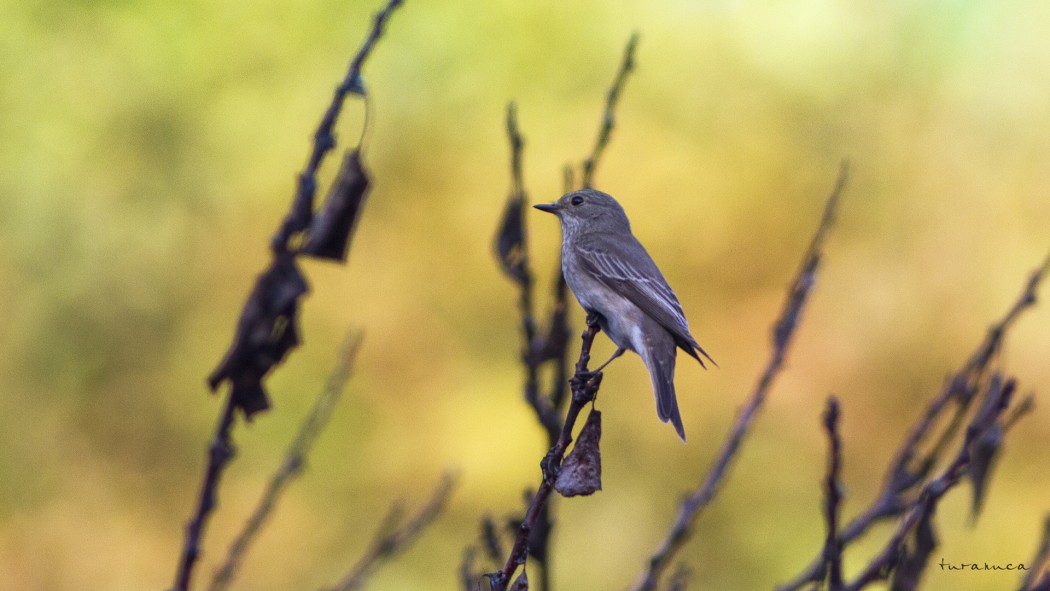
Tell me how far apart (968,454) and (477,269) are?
4369 millimetres

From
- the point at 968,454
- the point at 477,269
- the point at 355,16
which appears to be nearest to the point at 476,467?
the point at 477,269

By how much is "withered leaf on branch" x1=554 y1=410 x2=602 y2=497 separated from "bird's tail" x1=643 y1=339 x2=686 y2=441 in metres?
1.10

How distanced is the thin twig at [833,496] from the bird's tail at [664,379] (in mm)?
1123

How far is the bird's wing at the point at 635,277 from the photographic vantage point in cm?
376

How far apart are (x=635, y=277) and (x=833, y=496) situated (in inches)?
75.9

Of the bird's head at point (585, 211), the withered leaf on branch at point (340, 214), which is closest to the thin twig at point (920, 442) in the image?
the withered leaf on branch at point (340, 214)

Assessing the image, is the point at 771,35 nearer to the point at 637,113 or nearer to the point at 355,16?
the point at 637,113

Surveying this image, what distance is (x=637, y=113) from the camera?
6.94 m

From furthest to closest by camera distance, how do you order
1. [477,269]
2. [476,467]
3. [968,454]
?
[477,269] → [476,467] → [968,454]

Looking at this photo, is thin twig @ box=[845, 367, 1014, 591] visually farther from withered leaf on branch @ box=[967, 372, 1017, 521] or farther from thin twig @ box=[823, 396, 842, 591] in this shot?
thin twig @ box=[823, 396, 842, 591]

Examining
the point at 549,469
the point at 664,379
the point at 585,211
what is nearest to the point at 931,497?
the point at 549,469

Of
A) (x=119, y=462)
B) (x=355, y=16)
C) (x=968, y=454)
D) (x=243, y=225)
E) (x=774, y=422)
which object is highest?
(x=355, y=16)

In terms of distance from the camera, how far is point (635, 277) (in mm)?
4059

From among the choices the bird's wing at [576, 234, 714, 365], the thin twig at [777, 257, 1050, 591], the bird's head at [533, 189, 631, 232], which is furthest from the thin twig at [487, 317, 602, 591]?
the bird's head at [533, 189, 631, 232]
